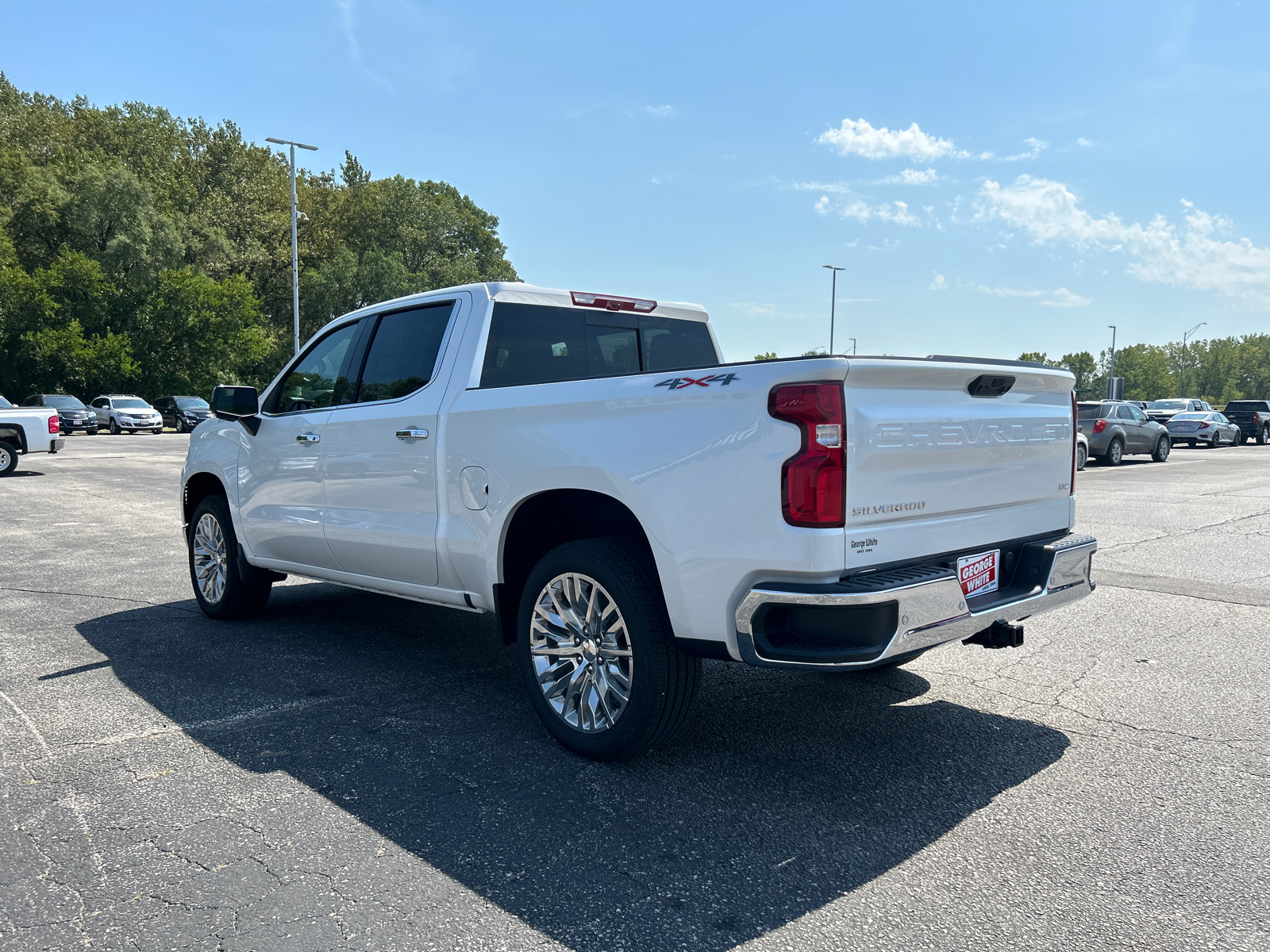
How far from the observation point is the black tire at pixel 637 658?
3.66m

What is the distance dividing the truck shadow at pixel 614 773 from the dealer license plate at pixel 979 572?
0.72 metres

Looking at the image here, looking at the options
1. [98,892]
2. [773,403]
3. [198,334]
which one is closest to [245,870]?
[98,892]

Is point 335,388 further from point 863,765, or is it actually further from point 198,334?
point 198,334

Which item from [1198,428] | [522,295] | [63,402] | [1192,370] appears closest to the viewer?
[522,295]

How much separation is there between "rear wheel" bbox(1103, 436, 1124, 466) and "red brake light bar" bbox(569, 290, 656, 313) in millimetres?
21634

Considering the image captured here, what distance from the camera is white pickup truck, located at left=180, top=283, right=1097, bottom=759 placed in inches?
128

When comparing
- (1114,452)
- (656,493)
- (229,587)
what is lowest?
(1114,452)

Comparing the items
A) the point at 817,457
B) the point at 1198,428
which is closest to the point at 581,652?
the point at 817,457

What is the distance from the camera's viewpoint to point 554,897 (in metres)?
2.84

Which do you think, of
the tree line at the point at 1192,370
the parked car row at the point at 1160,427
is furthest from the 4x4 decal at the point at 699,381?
the tree line at the point at 1192,370

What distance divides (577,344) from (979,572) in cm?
238

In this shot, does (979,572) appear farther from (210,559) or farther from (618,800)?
(210,559)

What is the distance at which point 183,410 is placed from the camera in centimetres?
4319

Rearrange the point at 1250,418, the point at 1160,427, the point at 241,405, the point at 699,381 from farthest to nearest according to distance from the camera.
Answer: the point at 1250,418 < the point at 1160,427 < the point at 241,405 < the point at 699,381
